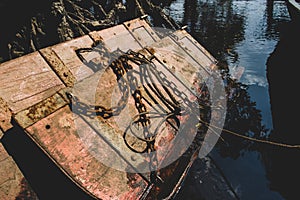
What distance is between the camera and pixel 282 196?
3.45 metres

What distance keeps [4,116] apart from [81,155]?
757 millimetres

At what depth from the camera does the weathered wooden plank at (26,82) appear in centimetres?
222

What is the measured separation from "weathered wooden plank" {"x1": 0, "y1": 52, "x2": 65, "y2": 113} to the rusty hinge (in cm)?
4

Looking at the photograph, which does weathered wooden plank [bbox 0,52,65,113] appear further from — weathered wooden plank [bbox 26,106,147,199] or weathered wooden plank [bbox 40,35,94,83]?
weathered wooden plank [bbox 26,106,147,199]

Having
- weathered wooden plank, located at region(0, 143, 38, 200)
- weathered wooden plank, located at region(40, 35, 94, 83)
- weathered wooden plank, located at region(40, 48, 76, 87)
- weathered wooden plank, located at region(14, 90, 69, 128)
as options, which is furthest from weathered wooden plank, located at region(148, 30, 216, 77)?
weathered wooden plank, located at region(0, 143, 38, 200)

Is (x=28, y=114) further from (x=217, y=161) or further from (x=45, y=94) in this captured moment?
(x=217, y=161)

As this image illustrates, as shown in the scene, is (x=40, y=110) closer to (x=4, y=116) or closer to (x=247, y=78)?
(x=4, y=116)

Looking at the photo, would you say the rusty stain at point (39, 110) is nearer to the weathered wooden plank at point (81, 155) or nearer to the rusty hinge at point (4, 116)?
the weathered wooden plank at point (81, 155)

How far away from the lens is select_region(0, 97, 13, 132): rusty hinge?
6.75ft

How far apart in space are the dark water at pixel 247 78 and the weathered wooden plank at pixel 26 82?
225 centimetres

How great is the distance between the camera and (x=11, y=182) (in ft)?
6.25

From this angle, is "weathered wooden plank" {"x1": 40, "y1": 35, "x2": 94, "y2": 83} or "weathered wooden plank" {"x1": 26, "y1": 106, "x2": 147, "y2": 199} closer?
"weathered wooden plank" {"x1": 26, "y1": 106, "x2": 147, "y2": 199}

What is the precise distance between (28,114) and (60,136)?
0.31 metres

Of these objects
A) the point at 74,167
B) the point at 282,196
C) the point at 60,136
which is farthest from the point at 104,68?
the point at 282,196
